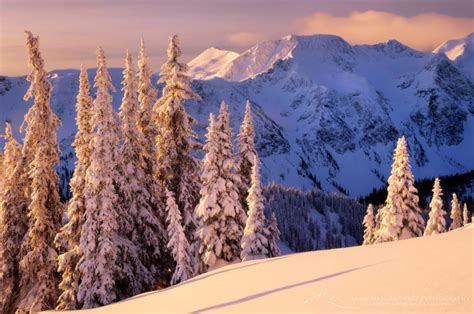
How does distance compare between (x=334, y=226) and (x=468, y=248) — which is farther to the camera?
(x=334, y=226)

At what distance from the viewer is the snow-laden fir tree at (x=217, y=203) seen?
27.6 meters

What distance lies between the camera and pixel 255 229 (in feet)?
95.3

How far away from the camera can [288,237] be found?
138500 millimetres

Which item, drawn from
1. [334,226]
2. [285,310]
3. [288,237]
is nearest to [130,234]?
[285,310]

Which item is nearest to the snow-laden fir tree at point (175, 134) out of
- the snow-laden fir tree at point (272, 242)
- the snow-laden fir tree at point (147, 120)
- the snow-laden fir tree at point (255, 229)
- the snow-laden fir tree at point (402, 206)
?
the snow-laden fir tree at point (147, 120)

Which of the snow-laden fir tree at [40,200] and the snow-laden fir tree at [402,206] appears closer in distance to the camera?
the snow-laden fir tree at [40,200]

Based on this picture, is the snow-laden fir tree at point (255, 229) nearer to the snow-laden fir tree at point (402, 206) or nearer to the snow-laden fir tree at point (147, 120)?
the snow-laden fir tree at point (147, 120)

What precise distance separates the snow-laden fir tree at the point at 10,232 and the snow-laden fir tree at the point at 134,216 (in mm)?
6852

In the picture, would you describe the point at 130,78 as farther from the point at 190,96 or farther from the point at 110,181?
the point at 110,181

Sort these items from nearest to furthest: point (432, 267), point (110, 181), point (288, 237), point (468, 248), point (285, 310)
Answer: point (285, 310)
point (432, 267)
point (468, 248)
point (110, 181)
point (288, 237)

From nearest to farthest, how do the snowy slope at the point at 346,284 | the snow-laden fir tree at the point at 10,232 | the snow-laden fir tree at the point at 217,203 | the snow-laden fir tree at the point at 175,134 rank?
the snowy slope at the point at 346,284 → the snow-laden fir tree at the point at 217,203 → the snow-laden fir tree at the point at 175,134 → the snow-laden fir tree at the point at 10,232

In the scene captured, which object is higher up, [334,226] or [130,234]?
[130,234]

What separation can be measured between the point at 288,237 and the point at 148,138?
11317cm

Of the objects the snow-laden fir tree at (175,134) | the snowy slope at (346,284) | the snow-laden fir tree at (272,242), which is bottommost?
the snow-laden fir tree at (272,242)
